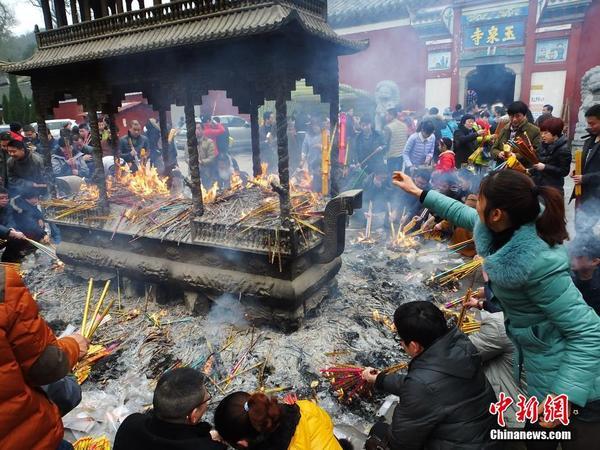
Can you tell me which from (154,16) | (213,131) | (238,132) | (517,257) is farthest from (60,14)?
(238,132)

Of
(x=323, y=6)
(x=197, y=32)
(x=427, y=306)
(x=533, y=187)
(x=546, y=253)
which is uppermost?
(x=323, y=6)

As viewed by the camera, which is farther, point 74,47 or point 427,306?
point 74,47

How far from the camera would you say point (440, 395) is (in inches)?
87.4

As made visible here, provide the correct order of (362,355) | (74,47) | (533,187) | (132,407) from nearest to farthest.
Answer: (533,187) → (132,407) → (362,355) → (74,47)

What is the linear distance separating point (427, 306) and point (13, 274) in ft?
7.23

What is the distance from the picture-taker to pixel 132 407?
3.96 m

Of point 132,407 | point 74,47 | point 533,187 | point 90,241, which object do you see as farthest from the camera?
point 90,241

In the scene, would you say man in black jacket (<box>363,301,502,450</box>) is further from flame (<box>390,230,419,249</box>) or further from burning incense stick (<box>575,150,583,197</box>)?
flame (<box>390,230,419,249</box>)

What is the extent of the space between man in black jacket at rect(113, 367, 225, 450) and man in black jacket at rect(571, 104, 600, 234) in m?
5.32

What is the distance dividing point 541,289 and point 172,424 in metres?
2.04

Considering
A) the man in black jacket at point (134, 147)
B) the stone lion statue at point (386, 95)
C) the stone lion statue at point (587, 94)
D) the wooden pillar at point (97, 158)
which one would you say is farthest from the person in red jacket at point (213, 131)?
the stone lion statue at point (587, 94)

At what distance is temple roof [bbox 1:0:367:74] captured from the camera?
431 cm

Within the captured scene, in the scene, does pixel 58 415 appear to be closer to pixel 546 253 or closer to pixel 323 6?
pixel 546 253

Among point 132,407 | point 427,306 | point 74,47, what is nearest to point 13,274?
point 427,306
